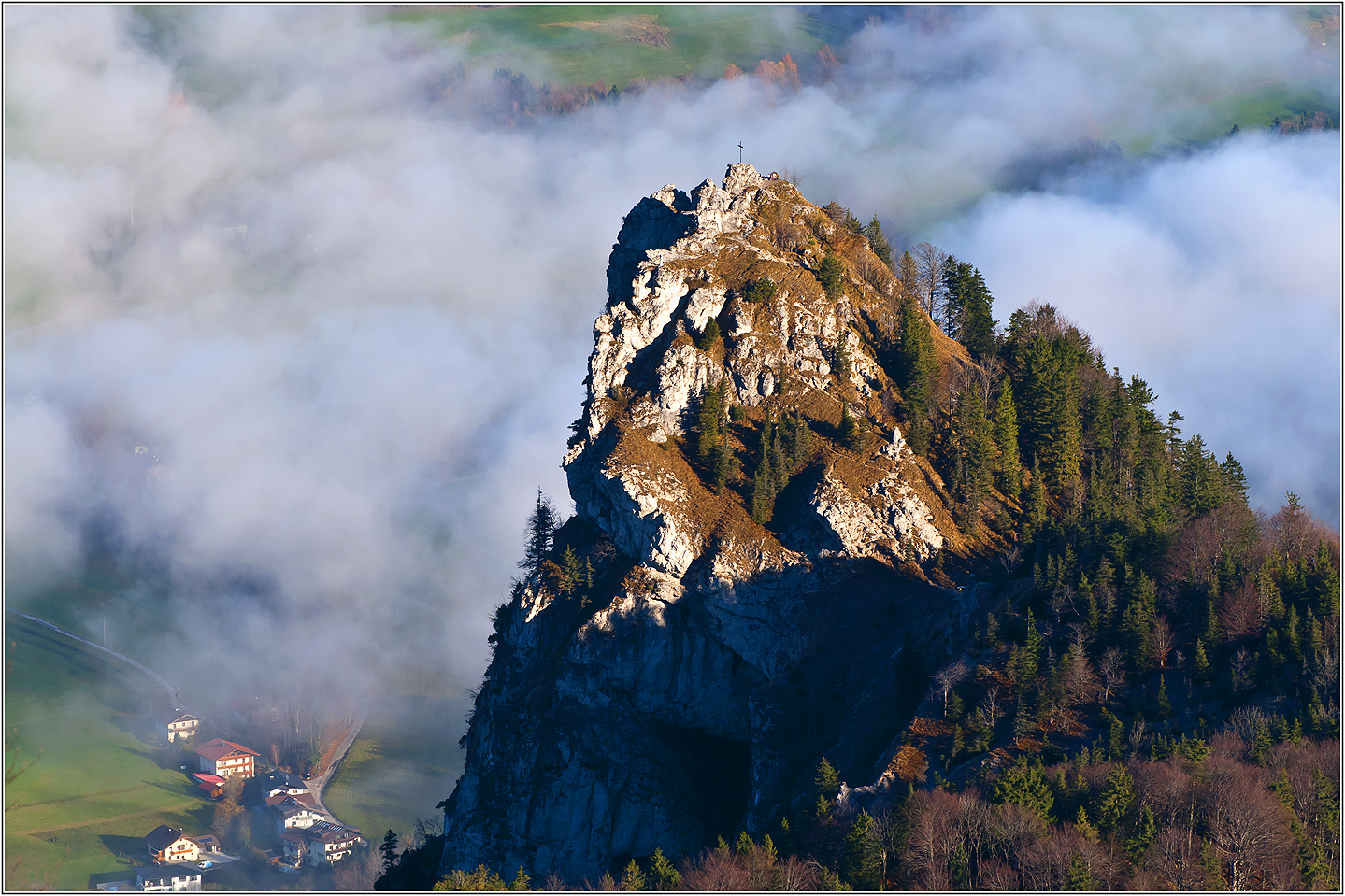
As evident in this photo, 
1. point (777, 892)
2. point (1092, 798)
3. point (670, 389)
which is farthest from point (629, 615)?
point (1092, 798)

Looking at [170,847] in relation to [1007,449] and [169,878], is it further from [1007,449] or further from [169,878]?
[1007,449]

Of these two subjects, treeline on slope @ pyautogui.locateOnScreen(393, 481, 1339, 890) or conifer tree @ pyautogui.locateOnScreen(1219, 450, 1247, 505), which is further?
conifer tree @ pyautogui.locateOnScreen(1219, 450, 1247, 505)

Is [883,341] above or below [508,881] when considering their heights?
above

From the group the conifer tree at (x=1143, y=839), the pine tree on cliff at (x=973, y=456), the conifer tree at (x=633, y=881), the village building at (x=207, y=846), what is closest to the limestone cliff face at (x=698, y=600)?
the pine tree on cliff at (x=973, y=456)

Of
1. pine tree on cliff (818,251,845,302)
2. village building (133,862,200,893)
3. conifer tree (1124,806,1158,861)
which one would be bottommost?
village building (133,862,200,893)

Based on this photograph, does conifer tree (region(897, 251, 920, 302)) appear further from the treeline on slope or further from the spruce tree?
the treeline on slope

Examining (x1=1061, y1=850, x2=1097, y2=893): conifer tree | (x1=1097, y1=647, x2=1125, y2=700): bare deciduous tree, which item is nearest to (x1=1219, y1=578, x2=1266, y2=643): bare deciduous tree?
(x1=1097, y1=647, x2=1125, y2=700): bare deciduous tree

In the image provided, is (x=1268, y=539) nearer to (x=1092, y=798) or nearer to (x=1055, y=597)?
(x=1055, y=597)
